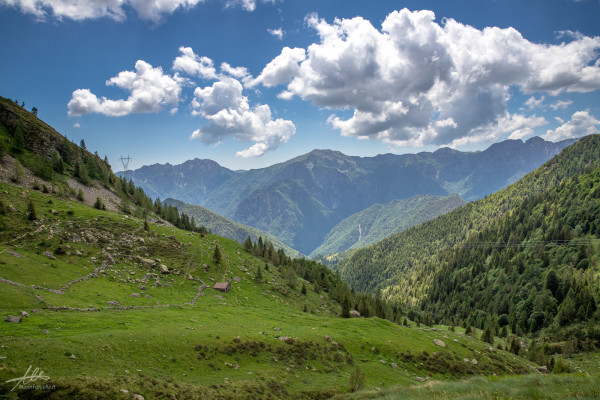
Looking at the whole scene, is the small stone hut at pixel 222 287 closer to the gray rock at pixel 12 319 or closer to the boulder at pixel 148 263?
the boulder at pixel 148 263

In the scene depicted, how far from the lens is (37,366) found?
73.9 ft

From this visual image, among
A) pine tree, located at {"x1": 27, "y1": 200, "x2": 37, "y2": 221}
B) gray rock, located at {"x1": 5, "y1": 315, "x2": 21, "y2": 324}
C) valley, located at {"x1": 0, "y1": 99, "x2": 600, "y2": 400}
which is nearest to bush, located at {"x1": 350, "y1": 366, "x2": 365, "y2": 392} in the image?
valley, located at {"x1": 0, "y1": 99, "x2": 600, "y2": 400}

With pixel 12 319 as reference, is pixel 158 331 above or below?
below

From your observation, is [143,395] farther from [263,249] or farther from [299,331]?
[263,249]

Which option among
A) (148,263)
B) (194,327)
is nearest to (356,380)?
(194,327)

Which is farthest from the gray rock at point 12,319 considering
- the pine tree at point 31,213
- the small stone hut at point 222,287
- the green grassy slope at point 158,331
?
the small stone hut at point 222,287

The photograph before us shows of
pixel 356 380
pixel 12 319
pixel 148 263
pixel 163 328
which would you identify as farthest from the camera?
pixel 148 263

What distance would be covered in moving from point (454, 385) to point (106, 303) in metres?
52.6

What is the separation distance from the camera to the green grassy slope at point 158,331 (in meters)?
26.1

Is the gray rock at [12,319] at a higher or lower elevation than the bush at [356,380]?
higher

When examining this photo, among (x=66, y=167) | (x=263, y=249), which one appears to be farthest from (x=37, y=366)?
(x=66, y=167)

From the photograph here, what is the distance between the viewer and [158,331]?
37.5 m

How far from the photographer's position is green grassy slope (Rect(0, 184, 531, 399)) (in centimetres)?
2609

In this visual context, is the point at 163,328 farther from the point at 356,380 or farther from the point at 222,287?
the point at 222,287
